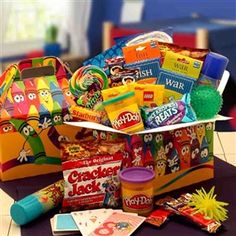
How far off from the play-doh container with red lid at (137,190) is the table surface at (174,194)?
0.14 feet

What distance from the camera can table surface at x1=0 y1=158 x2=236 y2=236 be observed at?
110cm

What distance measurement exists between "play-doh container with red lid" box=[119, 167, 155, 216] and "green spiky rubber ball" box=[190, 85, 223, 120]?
187 millimetres

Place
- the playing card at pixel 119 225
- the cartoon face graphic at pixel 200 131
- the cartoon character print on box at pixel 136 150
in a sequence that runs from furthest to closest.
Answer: the cartoon face graphic at pixel 200 131 → the cartoon character print on box at pixel 136 150 → the playing card at pixel 119 225

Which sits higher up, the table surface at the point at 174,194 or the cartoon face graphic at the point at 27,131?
the cartoon face graphic at the point at 27,131

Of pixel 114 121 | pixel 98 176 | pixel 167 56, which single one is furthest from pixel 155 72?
pixel 98 176

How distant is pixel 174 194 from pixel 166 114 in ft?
0.66

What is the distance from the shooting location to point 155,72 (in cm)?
128

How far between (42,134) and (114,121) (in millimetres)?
259

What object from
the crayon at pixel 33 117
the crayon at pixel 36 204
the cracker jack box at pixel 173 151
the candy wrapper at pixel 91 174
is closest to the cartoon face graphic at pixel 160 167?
the cracker jack box at pixel 173 151

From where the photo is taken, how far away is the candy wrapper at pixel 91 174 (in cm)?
115

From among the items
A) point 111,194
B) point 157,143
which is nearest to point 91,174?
point 111,194

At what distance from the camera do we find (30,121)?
1323 mm

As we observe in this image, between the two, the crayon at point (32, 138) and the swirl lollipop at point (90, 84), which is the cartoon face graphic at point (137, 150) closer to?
the swirl lollipop at point (90, 84)

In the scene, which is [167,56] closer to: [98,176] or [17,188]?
[98,176]
